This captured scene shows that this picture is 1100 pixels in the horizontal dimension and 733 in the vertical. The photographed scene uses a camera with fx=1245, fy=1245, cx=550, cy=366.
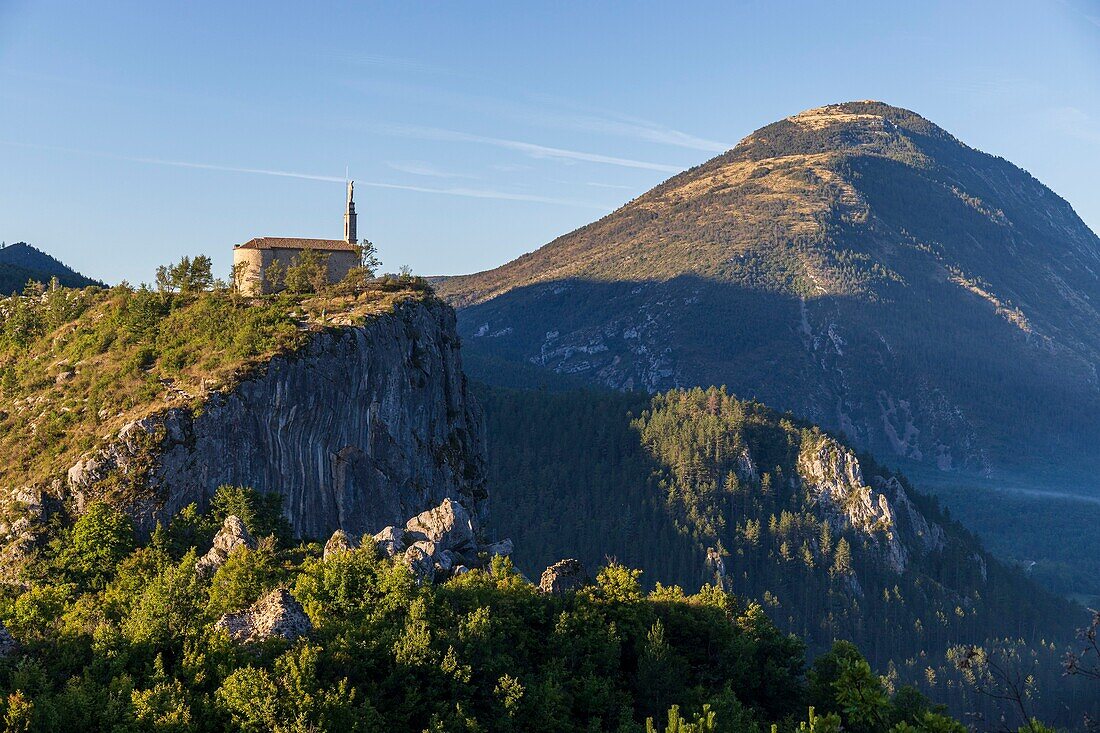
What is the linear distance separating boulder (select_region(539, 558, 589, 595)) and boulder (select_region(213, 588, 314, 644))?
64.1 ft

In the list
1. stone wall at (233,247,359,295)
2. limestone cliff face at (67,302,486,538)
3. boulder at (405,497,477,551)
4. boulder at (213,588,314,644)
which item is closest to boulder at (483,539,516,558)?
boulder at (405,497,477,551)

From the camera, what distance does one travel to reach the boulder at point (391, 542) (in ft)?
264

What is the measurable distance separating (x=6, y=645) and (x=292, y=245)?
69100 mm

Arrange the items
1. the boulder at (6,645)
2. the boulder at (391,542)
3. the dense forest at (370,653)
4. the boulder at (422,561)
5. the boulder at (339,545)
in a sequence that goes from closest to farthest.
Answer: the dense forest at (370,653) → the boulder at (6,645) → the boulder at (422,561) → the boulder at (339,545) → the boulder at (391,542)

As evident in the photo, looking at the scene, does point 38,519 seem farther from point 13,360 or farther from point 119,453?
point 13,360

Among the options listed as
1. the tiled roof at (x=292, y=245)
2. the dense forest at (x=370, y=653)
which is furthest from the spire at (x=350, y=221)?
the dense forest at (x=370, y=653)

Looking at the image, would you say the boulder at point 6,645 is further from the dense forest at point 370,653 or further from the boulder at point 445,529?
the boulder at point 445,529

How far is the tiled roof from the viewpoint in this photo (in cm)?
12625

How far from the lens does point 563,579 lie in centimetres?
8450

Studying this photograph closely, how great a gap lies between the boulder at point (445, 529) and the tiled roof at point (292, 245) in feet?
152

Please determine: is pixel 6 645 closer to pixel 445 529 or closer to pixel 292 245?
pixel 445 529

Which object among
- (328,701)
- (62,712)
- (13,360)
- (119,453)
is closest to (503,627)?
(328,701)

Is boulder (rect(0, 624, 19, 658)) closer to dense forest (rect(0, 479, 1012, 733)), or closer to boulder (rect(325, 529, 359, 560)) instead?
dense forest (rect(0, 479, 1012, 733))

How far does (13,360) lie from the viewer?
4304 inches
